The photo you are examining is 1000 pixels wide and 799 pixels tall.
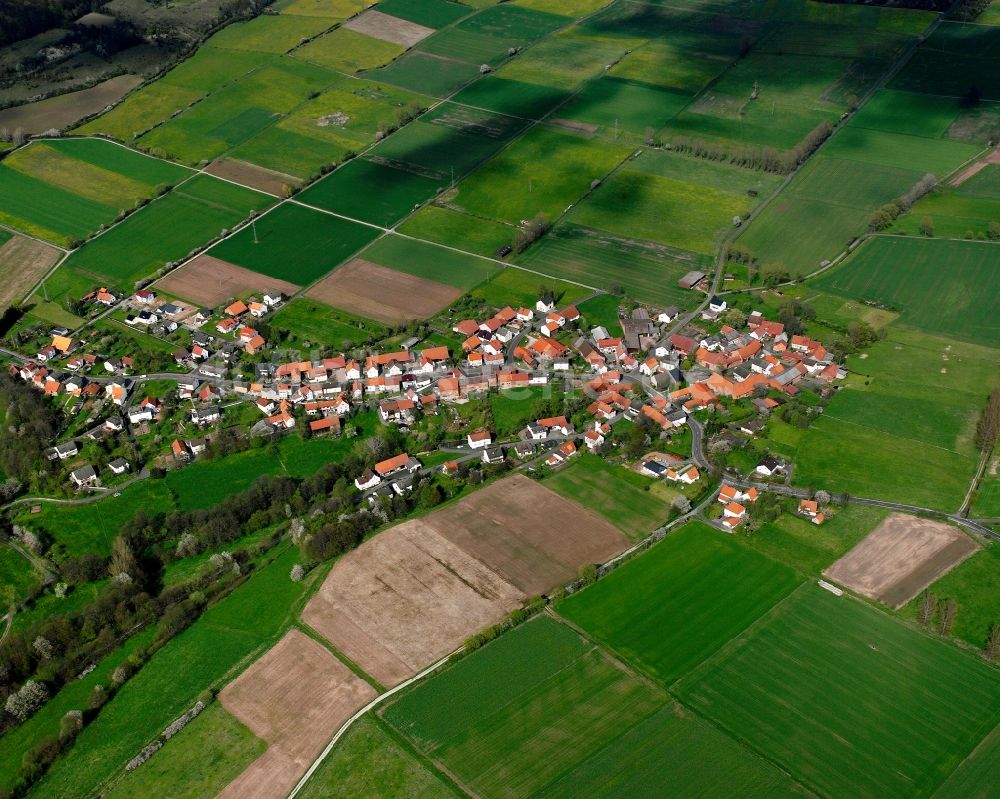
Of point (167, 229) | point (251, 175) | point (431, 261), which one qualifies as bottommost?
A: point (431, 261)

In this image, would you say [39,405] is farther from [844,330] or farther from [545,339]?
[844,330]

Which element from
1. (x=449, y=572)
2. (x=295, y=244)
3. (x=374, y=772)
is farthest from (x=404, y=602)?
(x=295, y=244)

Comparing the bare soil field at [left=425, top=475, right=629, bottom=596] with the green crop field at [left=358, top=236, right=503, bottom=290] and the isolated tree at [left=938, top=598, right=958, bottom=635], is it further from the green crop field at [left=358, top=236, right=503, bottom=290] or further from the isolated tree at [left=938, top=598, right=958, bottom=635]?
the green crop field at [left=358, top=236, right=503, bottom=290]

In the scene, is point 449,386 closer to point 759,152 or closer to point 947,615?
point 947,615

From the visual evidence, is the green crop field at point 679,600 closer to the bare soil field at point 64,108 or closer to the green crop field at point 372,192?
the green crop field at point 372,192

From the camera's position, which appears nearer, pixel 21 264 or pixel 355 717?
pixel 355 717

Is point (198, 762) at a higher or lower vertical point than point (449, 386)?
lower

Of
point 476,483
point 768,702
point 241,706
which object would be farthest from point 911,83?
point 241,706
